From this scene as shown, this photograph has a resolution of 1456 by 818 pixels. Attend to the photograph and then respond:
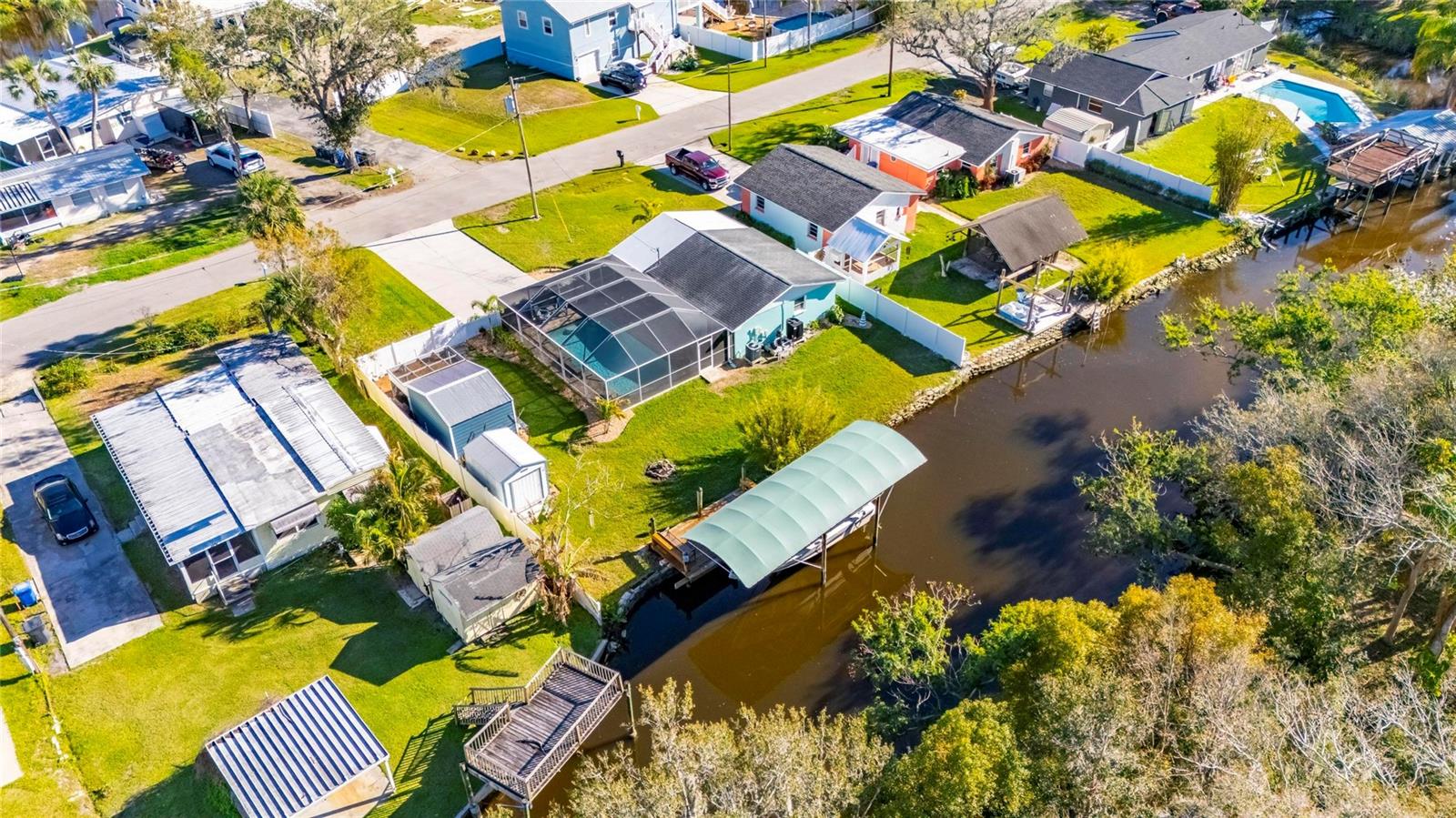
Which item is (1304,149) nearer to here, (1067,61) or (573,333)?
(1067,61)

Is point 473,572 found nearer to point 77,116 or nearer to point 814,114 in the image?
point 814,114

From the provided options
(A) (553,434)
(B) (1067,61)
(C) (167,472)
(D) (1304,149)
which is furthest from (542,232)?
(D) (1304,149)

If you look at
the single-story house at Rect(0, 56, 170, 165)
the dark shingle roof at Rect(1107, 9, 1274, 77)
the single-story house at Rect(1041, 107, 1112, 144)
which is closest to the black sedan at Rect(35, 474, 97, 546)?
the single-story house at Rect(0, 56, 170, 165)

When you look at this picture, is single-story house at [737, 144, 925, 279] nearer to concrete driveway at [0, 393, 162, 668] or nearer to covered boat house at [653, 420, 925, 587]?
covered boat house at [653, 420, 925, 587]

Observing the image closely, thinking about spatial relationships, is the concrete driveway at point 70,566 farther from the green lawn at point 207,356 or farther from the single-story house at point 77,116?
the single-story house at point 77,116

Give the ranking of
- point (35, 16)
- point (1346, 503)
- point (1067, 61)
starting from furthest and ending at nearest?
point (35, 16)
point (1067, 61)
point (1346, 503)

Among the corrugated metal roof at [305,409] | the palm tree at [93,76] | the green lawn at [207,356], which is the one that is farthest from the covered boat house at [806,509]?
the palm tree at [93,76]
